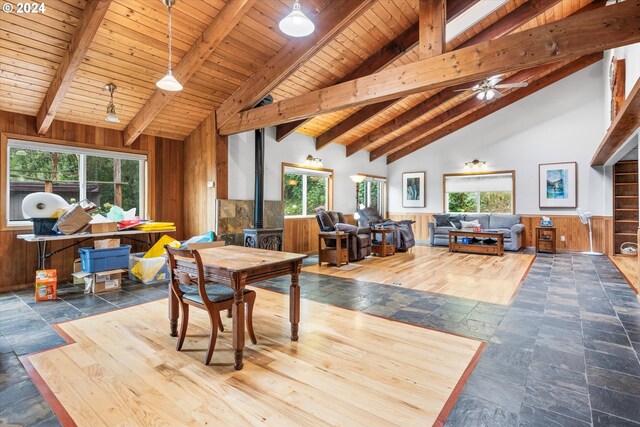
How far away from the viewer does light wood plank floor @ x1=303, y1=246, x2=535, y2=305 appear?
4.29 m

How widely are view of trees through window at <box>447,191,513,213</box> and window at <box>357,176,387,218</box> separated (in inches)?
76.8

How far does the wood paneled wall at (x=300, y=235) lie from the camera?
7184 mm

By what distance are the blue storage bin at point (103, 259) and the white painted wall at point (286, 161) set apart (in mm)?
1972

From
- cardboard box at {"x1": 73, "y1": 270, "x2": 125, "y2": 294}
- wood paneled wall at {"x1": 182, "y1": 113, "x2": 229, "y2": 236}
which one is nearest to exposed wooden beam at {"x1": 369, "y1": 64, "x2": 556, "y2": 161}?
wood paneled wall at {"x1": 182, "y1": 113, "x2": 229, "y2": 236}

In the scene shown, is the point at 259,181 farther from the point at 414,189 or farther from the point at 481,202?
the point at 481,202

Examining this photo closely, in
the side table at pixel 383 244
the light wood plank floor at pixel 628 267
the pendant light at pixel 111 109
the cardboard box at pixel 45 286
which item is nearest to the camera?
the cardboard box at pixel 45 286

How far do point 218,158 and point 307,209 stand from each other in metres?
2.79

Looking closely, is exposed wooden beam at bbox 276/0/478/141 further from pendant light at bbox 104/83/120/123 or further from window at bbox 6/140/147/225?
window at bbox 6/140/147/225

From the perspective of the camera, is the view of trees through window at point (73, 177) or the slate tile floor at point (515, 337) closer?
the slate tile floor at point (515, 337)

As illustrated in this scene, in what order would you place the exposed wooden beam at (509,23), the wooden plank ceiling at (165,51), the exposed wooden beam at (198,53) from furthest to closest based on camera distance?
the exposed wooden beam at (509,23)
the exposed wooden beam at (198,53)
the wooden plank ceiling at (165,51)

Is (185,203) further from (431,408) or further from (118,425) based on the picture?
(431,408)

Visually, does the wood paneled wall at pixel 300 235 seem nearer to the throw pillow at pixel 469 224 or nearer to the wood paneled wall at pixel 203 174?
the wood paneled wall at pixel 203 174

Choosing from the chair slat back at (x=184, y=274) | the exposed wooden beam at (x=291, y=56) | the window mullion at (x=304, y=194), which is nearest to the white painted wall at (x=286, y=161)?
the window mullion at (x=304, y=194)

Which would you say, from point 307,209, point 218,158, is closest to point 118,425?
point 218,158
